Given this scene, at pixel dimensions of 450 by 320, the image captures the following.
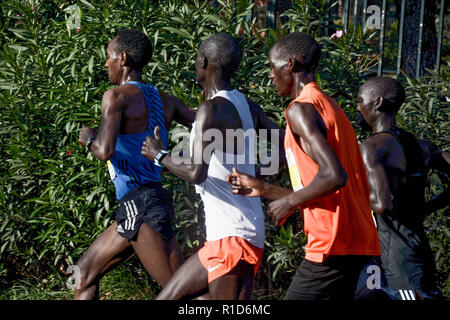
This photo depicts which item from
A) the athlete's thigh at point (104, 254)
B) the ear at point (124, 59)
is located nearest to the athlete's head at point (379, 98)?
the ear at point (124, 59)

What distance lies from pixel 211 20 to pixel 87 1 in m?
1.15

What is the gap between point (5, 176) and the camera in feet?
19.1

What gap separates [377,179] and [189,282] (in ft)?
3.98

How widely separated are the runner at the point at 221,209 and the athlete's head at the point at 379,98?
2.69ft

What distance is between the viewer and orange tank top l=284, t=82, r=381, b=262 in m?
3.40

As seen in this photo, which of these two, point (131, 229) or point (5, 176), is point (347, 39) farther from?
point (5, 176)

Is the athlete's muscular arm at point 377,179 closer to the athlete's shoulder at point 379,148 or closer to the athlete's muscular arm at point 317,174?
the athlete's shoulder at point 379,148

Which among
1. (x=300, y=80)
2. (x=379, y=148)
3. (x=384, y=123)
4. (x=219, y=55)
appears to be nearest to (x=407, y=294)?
(x=379, y=148)

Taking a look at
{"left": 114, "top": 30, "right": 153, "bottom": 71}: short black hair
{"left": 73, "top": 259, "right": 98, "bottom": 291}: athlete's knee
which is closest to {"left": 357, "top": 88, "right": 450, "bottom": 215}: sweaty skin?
{"left": 114, "top": 30, "right": 153, "bottom": 71}: short black hair

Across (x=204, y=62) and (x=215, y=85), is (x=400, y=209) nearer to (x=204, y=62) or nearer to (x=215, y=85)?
(x=215, y=85)

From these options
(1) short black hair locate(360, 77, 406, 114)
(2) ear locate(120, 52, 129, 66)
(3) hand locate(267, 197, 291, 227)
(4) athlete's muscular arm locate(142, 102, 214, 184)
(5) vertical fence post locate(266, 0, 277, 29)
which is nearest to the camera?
(3) hand locate(267, 197, 291, 227)

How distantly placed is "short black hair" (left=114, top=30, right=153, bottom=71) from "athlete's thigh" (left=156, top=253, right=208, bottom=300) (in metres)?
1.46

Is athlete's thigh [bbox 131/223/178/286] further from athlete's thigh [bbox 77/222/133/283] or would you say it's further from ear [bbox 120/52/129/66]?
ear [bbox 120/52/129/66]

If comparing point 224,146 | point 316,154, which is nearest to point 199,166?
point 224,146
